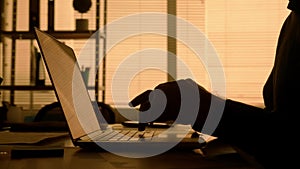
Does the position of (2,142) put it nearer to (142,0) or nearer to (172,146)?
(172,146)

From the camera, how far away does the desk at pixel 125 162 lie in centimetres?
77

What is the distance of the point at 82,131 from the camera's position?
1.13 meters

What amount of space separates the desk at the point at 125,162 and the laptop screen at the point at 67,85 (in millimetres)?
123

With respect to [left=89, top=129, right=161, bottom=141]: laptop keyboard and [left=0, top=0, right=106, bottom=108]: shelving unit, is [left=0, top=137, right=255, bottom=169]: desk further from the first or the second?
[left=0, top=0, right=106, bottom=108]: shelving unit

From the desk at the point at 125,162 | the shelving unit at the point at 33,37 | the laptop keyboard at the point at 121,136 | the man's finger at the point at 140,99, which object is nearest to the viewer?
the desk at the point at 125,162

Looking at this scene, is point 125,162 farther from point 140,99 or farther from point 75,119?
point 75,119

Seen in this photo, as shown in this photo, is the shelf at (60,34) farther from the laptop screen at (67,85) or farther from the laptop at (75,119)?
the laptop at (75,119)

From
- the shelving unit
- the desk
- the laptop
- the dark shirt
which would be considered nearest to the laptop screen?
the laptop

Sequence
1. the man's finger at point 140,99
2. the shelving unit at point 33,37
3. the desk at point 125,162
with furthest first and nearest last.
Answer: the shelving unit at point 33,37 < the man's finger at point 140,99 < the desk at point 125,162

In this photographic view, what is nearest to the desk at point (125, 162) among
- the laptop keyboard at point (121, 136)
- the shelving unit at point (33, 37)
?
the laptop keyboard at point (121, 136)

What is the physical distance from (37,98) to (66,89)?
2.87 m

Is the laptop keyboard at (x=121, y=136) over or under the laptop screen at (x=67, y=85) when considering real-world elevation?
under

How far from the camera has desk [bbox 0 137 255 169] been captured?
77 centimetres

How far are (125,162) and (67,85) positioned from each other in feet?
1.17
